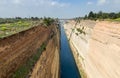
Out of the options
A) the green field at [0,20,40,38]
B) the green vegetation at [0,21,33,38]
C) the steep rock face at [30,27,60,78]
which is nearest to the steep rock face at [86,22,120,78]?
the steep rock face at [30,27,60,78]

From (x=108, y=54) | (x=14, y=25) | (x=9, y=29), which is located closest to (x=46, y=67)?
(x=108, y=54)

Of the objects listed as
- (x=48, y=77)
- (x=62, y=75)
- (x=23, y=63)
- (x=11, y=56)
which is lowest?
(x=62, y=75)

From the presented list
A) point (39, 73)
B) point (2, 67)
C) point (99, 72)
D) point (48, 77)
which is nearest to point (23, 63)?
point (39, 73)

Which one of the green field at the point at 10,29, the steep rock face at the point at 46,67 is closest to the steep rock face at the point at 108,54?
the steep rock face at the point at 46,67

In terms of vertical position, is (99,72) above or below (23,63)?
below

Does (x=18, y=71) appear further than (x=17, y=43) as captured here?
No

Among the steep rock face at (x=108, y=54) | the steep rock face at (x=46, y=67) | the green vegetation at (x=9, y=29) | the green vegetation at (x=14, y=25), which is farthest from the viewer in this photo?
the green vegetation at (x=14, y=25)

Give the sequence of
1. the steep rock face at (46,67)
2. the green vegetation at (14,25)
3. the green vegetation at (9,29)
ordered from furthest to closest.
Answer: the green vegetation at (14,25)
the green vegetation at (9,29)
the steep rock face at (46,67)

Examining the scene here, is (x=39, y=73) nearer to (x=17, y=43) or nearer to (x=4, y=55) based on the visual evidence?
(x=17, y=43)

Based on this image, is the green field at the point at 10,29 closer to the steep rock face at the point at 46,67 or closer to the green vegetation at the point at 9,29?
the green vegetation at the point at 9,29

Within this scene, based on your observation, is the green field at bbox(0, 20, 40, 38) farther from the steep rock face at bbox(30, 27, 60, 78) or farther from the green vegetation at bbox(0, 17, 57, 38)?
the steep rock face at bbox(30, 27, 60, 78)

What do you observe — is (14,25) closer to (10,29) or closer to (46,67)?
(10,29)
